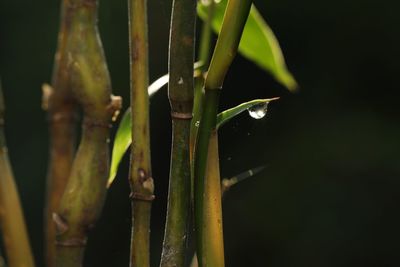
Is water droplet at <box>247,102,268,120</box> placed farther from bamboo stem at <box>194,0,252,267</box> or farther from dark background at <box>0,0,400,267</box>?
dark background at <box>0,0,400,267</box>

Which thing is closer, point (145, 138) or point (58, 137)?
point (145, 138)

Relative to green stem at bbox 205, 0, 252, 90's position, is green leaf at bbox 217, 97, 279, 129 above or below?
below

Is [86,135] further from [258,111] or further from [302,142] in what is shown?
[302,142]

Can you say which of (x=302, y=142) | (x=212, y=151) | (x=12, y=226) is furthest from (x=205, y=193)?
(x=302, y=142)

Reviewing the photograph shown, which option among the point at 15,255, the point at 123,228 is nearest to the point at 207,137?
the point at 15,255

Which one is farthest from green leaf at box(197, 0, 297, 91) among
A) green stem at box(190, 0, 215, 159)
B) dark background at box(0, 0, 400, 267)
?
dark background at box(0, 0, 400, 267)

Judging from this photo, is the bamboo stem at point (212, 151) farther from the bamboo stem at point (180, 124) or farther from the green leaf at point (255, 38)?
the green leaf at point (255, 38)

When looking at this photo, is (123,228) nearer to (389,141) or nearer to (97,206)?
(389,141)
